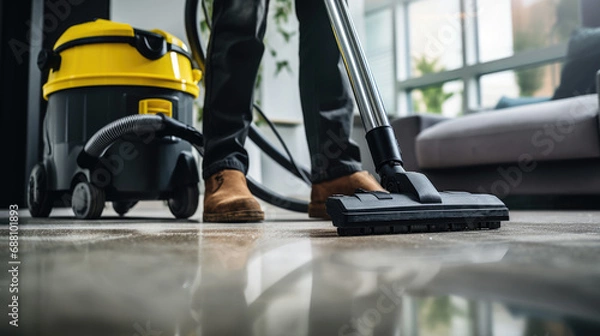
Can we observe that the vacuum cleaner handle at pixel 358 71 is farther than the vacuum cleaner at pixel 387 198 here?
Yes

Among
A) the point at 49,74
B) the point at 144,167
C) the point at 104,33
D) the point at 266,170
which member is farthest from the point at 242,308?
the point at 266,170

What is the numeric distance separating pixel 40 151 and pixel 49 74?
2.74 feet

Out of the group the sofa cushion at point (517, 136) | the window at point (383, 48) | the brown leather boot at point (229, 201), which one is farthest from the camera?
the window at point (383, 48)

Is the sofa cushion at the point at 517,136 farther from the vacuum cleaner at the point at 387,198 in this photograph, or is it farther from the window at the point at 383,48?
the window at the point at 383,48

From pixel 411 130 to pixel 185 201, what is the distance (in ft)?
4.52

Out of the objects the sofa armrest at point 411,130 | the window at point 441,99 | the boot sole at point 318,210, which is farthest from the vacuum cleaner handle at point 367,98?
the window at point 441,99

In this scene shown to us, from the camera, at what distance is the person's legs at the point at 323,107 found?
1152 millimetres

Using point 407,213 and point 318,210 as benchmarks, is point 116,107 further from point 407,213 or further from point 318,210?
point 407,213

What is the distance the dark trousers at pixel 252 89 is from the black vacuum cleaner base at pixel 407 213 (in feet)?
1.37

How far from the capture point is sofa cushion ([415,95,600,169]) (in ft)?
5.66

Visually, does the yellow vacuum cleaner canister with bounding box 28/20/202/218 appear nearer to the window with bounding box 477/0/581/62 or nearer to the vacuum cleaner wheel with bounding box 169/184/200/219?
the vacuum cleaner wheel with bounding box 169/184/200/219

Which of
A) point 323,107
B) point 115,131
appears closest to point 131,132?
point 115,131

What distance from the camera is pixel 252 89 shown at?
119cm

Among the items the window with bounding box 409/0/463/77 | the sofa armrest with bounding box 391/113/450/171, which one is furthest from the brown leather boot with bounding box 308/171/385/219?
the window with bounding box 409/0/463/77
